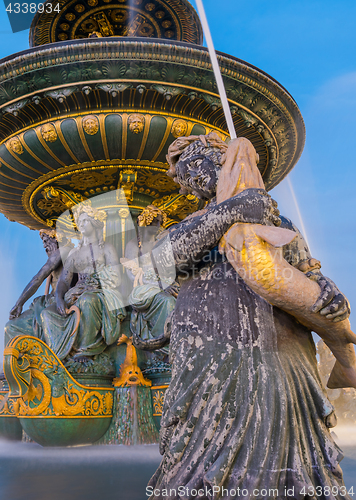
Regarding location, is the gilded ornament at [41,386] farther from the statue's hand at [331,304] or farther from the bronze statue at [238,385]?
the statue's hand at [331,304]

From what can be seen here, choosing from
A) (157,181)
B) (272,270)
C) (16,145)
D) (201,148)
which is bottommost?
(272,270)

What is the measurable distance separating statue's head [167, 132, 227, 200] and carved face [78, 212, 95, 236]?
2.62 metres

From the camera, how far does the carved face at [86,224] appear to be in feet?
14.0

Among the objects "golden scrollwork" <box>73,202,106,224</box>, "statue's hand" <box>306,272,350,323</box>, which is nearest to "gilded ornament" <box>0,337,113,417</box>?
"golden scrollwork" <box>73,202,106,224</box>

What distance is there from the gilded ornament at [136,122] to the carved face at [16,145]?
1.09 meters

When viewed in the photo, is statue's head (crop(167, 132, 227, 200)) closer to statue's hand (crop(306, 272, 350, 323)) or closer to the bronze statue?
the bronze statue

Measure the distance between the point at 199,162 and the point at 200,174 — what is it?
5 centimetres

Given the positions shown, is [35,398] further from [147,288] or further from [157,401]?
[147,288]

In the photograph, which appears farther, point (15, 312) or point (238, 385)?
point (15, 312)

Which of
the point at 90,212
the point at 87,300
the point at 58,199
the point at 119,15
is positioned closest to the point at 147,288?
the point at 87,300

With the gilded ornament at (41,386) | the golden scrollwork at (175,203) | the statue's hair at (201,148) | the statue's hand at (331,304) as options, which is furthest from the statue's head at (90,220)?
the statue's hand at (331,304)

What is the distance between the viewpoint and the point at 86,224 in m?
4.27

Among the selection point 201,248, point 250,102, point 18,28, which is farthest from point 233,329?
point 18,28

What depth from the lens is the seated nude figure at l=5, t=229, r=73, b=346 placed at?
418 cm
